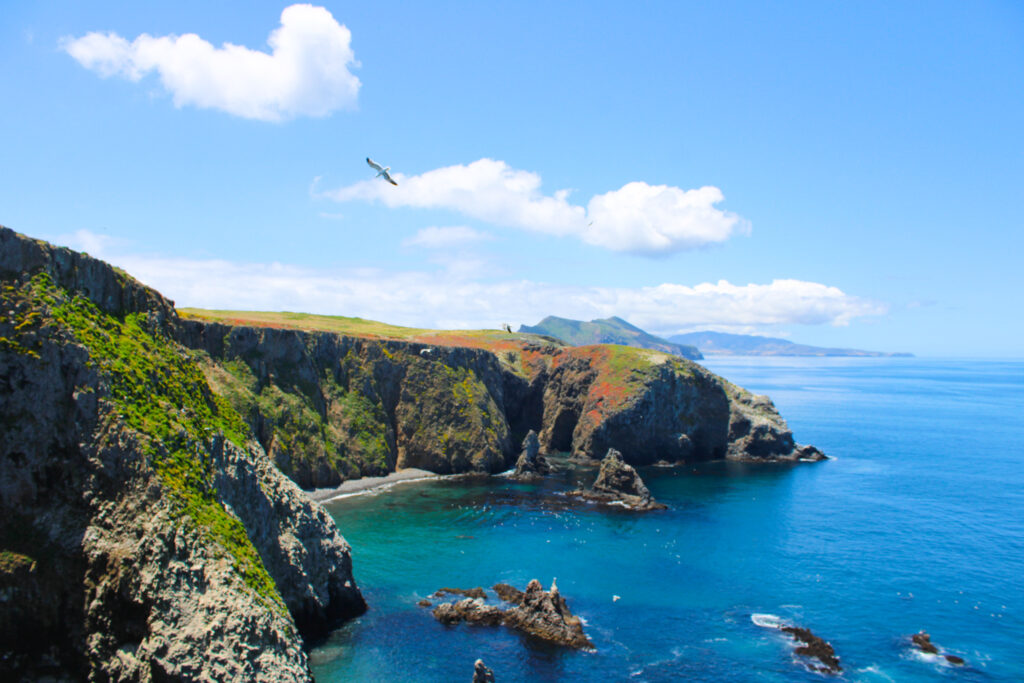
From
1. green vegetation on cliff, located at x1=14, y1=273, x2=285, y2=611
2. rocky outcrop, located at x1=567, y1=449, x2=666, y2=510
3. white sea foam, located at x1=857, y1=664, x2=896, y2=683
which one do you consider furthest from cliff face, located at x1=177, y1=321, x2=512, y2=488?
white sea foam, located at x1=857, y1=664, x2=896, y2=683

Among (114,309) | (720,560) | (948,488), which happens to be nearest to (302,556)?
(114,309)

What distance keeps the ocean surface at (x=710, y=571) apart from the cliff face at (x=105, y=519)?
1139 centimetres

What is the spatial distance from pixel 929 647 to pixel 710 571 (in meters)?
18.6

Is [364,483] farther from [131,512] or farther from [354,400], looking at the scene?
[131,512]

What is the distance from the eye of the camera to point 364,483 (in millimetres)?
87438

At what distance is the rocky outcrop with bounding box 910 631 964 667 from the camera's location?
41.6m

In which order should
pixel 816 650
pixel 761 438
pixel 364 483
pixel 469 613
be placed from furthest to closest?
pixel 761 438 < pixel 364 483 < pixel 469 613 < pixel 816 650

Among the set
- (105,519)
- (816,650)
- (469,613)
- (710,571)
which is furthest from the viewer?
(710,571)

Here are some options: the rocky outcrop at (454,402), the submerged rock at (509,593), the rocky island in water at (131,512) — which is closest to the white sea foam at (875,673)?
the submerged rock at (509,593)

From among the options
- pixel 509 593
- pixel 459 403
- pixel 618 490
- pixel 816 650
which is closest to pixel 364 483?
pixel 459 403

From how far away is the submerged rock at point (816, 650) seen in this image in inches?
1577

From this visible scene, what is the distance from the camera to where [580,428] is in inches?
4729

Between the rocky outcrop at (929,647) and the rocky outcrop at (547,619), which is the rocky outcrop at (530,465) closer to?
the rocky outcrop at (547,619)

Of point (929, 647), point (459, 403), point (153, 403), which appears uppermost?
point (153, 403)
